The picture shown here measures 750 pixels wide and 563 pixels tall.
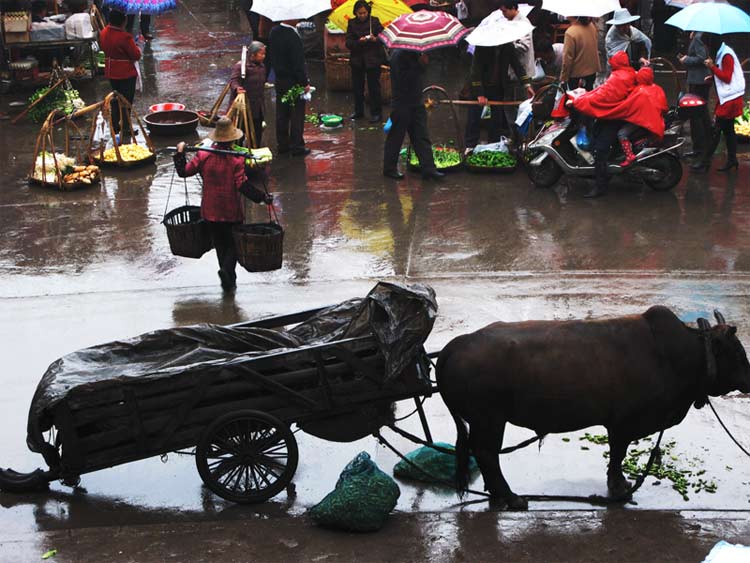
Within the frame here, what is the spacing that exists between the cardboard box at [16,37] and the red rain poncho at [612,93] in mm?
9689

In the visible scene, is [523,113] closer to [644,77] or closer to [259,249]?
[644,77]

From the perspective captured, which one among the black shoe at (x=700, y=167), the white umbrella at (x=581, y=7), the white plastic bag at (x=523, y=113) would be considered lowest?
the black shoe at (x=700, y=167)

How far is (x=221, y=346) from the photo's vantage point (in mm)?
7223

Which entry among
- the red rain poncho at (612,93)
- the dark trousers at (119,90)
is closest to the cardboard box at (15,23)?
the dark trousers at (119,90)

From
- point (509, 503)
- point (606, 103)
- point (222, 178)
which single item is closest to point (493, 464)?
point (509, 503)

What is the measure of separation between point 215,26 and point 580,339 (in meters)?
17.2

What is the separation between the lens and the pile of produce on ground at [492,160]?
44.4ft

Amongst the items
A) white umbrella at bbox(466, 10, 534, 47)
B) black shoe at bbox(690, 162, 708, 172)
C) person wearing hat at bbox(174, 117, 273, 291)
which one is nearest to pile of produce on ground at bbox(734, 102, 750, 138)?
black shoe at bbox(690, 162, 708, 172)

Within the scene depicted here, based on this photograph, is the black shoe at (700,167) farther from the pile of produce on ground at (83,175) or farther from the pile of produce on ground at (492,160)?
the pile of produce on ground at (83,175)

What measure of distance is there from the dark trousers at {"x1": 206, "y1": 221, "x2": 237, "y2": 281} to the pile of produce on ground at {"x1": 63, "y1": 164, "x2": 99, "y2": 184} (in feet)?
12.3

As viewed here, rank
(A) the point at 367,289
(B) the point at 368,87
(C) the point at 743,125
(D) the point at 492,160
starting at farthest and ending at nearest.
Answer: (B) the point at 368,87 < (C) the point at 743,125 < (D) the point at 492,160 < (A) the point at 367,289

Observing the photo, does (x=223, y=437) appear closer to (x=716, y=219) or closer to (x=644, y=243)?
(x=644, y=243)

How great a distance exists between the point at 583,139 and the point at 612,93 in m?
0.81

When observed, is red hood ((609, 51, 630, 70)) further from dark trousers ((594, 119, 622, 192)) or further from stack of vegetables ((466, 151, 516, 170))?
stack of vegetables ((466, 151, 516, 170))
